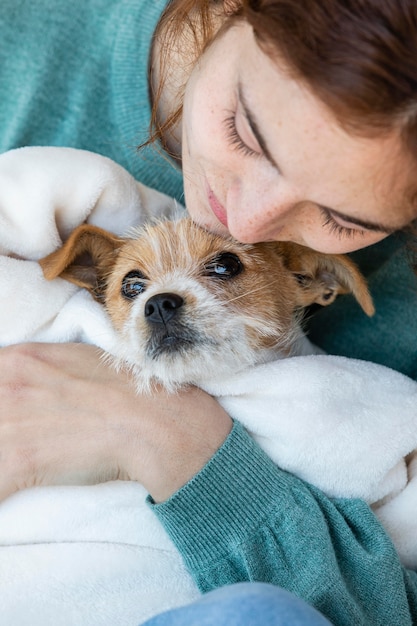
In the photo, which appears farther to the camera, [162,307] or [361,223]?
[162,307]

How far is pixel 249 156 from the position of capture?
1.23 meters

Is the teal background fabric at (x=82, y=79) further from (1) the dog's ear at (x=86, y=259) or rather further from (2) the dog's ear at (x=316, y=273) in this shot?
(2) the dog's ear at (x=316, y=273)

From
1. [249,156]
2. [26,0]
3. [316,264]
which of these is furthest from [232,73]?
[26,0]

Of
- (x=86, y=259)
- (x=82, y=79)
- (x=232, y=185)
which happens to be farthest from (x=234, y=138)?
(x=82, y=79)

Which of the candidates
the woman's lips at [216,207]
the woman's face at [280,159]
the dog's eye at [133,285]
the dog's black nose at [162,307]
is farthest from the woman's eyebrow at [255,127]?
the dog's eye at [133,285]

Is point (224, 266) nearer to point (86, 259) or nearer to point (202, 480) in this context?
point (86, 259)

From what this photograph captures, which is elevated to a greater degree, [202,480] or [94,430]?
[202,480]

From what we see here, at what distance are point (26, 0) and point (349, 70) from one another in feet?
4.27

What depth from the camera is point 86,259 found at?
1953mm

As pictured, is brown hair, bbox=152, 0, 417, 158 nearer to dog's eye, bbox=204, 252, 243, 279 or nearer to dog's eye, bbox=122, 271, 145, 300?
dog's eye, bbox=204, 252, 243, 279

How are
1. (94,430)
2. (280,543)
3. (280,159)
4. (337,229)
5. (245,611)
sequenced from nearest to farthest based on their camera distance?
(245,611) < (280,159) < (337,229) < (280,543) < (94,430)

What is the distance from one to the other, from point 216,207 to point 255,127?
35 centimetres

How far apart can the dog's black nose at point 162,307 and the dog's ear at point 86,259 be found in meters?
0.28

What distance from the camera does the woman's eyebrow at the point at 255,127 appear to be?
45.4 inches
